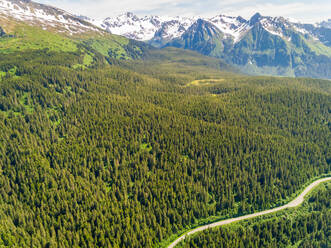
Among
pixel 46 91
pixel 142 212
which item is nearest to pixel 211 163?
pixel 142 212

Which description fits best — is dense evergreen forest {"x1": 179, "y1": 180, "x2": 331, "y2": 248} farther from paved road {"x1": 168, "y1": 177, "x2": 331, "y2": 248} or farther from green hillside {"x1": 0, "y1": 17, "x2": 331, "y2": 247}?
green hillside {"x1": 0, "y1": 17, "x2": 331, "y2": 247}

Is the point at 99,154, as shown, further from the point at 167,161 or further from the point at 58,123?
the point at 58,123

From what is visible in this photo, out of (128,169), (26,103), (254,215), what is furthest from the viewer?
(26,103)

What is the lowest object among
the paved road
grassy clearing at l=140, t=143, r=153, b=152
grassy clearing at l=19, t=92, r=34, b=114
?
the paved road

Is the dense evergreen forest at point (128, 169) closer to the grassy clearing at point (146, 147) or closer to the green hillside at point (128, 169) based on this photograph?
the green hillside at point (128, 169)

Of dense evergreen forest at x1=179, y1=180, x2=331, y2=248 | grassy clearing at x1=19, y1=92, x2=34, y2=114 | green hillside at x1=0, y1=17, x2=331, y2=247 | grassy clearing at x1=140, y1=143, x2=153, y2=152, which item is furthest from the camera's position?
grassy clearing at x1=19, y1=92, x2=34, y2=114

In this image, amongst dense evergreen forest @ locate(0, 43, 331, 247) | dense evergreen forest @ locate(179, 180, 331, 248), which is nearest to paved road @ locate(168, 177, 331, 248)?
dense evergreen forest @ locate(0, 43, 331, 247)

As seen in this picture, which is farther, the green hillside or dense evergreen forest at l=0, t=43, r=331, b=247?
the green hillside

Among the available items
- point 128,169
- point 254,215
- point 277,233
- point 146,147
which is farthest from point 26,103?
point 277,233

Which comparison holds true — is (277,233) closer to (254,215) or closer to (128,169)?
(254,215)
